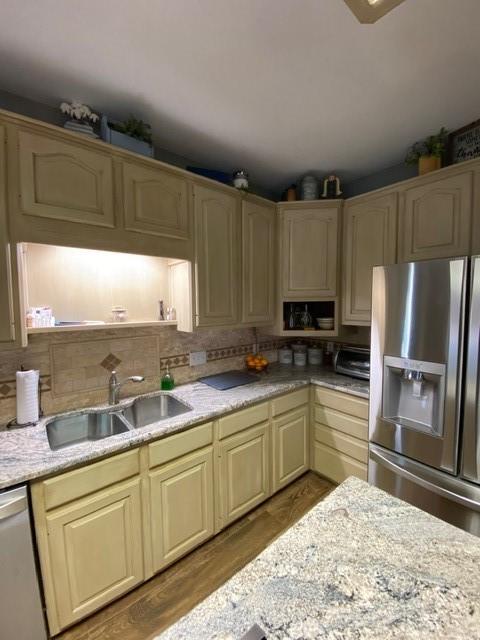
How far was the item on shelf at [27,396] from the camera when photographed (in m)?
1.40

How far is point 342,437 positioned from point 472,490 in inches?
33.9

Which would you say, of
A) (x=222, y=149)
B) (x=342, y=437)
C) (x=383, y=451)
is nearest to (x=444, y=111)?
(x=222, y=149)

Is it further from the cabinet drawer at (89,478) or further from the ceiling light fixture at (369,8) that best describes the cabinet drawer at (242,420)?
the ceiling light fixture at (369,8)

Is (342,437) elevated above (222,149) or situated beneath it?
situated beneath

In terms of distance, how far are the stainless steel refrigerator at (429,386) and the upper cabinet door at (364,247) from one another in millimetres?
496

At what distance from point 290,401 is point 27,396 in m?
1.65

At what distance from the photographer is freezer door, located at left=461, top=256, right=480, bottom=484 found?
1302 millimetres

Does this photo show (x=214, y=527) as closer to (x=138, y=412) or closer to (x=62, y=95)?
(x=138, y=412)

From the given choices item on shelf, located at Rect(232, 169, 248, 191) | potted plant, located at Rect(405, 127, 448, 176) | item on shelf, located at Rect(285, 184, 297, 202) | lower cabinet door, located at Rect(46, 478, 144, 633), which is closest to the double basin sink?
lower cabinet door, located at Rect(46, 478, 144, 633)

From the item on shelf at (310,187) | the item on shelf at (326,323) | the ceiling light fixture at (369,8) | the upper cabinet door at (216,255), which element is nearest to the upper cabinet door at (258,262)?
the upper cabinet door at (216,255)

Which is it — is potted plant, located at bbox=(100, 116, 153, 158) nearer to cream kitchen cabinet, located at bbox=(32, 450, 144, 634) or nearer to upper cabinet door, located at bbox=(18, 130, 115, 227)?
upper cabinet door, located at bbox=(18, 130, 115, 227)

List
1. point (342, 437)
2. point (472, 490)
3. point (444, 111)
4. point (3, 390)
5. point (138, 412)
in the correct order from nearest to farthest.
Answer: point (472, 490), point (3, 390), point (444, 111), point (138, 412), point (342, 437)

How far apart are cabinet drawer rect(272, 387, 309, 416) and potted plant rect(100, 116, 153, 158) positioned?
182 centimetres

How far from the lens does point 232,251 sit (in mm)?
2074
